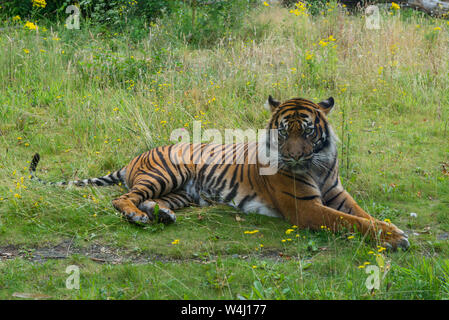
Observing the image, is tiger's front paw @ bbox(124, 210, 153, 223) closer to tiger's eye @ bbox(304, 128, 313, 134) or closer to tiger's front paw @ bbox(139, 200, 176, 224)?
tiger's front paw @ bbox(139, 200, 176, 224)

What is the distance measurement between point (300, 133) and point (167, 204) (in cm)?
148

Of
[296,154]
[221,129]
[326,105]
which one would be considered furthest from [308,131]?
[221,129]

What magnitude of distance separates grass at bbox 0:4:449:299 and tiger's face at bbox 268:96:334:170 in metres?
0.61

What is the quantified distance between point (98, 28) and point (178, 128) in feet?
14.1

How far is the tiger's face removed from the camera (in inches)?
179

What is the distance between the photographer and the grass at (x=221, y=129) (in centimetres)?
359

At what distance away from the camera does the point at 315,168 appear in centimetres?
473

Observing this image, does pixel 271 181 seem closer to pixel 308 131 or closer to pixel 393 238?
pixel 308 131

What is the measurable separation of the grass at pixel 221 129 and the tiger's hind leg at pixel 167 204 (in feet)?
0.38

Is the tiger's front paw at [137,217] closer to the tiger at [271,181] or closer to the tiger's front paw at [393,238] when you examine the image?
the tiger at [271,181]

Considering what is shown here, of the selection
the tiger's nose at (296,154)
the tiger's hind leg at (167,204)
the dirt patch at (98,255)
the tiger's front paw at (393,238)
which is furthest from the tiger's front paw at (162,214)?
the tiger's front paw at (393,238)

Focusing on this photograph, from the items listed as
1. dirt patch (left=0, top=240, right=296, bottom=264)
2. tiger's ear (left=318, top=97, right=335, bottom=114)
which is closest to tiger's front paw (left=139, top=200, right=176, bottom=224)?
dirt patch (left=0, top=240, right=296, bottom=264)
